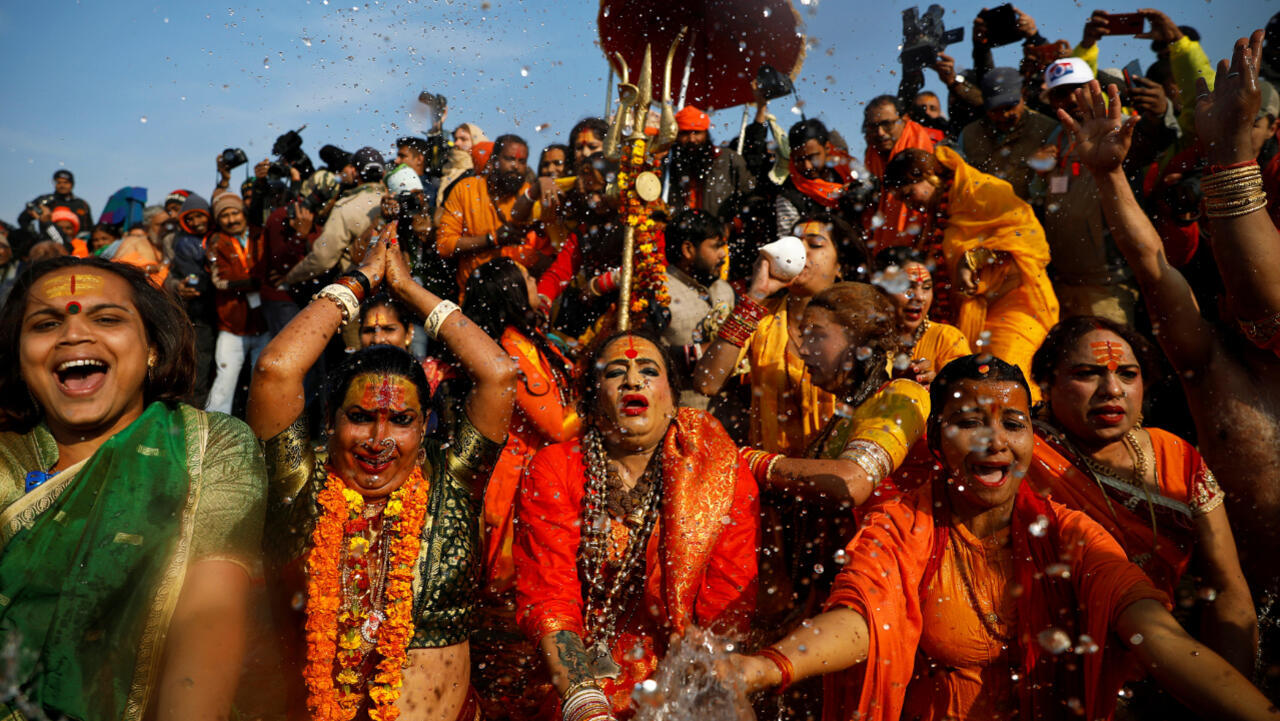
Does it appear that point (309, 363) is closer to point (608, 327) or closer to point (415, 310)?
point (415, 310)

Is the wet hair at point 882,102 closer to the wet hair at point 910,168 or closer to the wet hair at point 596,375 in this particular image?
the wet hair at point 910,168

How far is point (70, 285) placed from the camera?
2646 mm

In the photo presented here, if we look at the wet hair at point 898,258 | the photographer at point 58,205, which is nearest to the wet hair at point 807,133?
the wet hair at point 898,258

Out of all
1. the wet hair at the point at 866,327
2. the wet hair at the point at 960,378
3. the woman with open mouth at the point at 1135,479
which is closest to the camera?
the wet hair at the point at 960,378

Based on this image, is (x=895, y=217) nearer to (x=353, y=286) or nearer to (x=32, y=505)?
(x=353, y=286)

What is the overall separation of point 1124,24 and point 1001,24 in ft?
2.51

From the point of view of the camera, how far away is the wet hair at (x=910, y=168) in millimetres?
5332

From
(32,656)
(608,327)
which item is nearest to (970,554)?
(32,656)

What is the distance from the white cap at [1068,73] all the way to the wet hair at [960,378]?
268 centimetres

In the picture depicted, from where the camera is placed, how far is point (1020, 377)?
3.07 m

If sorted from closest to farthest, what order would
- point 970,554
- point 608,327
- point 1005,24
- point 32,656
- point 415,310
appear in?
point 32,656 < point 970,554 < point 415,310 < point 608,327 < point 1005,24

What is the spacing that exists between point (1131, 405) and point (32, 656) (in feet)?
11.6

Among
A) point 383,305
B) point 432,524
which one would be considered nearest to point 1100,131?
point 432,524

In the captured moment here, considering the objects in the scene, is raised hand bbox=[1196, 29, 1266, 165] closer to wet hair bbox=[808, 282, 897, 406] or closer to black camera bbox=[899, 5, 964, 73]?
wet hair bbox=[808, 282, 897, 406]
